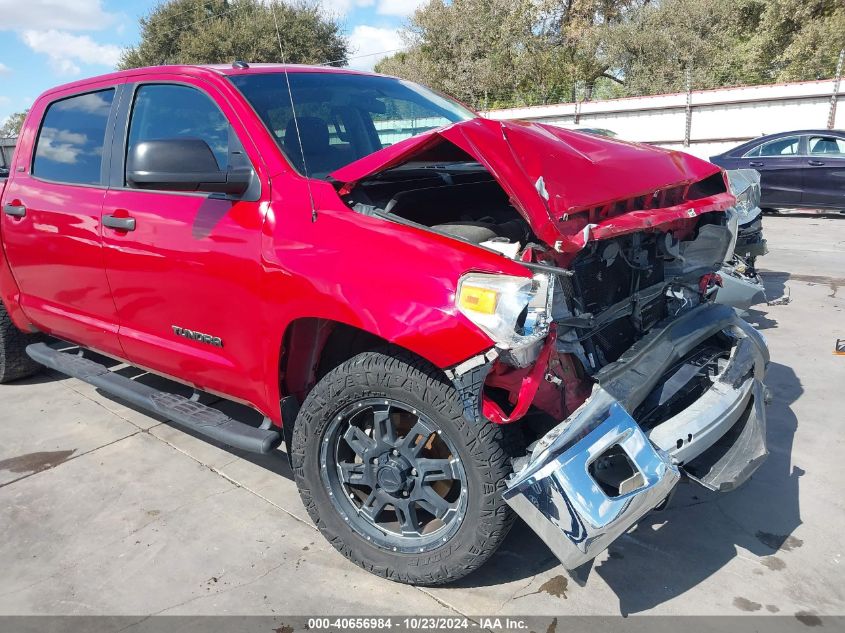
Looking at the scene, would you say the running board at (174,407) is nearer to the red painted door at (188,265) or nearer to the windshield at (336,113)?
the red painted door at (188,265)

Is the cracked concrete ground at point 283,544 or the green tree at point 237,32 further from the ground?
the green tree at point 237,32

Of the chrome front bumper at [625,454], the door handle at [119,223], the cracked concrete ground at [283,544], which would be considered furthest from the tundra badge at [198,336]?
the chrome front bumper at [625,454]

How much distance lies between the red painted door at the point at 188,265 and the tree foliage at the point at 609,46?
2174 centimetres

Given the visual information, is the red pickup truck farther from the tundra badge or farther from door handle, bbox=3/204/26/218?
door handle, bbox=3/204/26/218

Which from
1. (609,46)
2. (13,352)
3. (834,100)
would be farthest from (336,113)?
(609,46)

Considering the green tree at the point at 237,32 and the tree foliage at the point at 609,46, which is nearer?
the tree foliage at the point at 609,46

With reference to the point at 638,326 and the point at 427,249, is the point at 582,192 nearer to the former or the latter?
the point at 427,249

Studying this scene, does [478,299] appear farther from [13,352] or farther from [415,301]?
[13,352]

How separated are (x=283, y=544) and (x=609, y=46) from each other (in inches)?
1095

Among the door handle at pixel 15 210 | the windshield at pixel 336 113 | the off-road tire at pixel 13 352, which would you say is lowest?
the off-road tire at pixel 13 352

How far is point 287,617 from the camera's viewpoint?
246 centimetres

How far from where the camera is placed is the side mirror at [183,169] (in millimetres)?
2578

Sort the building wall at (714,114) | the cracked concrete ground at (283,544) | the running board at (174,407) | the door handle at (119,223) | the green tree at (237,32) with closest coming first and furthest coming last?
1. the cracked concrete ground at (283,544)
2. the running board at (174,407)
3. the door handle at (119,223)
4. the building wall at (714,114)
5. the green tree at (237,32)

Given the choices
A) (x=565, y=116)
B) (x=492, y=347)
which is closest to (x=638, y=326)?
(x=492, y=347)
